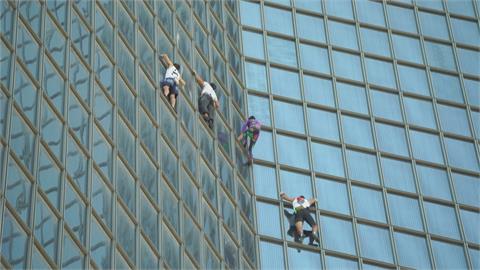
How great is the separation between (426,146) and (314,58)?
5.58 metres

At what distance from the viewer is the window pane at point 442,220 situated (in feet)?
203

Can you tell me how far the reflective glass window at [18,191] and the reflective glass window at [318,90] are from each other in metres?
22.9

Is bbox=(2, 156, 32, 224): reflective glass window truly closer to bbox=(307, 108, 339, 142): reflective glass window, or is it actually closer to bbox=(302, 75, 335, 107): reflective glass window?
bbox=(307, 108, 339, 142): reflective glass window

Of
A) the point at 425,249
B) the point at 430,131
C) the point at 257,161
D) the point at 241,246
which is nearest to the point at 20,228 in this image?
the point at 241,246

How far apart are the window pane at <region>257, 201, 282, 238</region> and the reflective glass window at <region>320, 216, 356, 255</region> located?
187 cm

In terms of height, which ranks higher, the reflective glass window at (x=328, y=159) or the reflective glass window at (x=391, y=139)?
A: the reflective glass window at (x=391, y=139)

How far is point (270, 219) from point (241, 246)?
2.80 m

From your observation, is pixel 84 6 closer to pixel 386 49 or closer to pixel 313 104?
pixel 313 104

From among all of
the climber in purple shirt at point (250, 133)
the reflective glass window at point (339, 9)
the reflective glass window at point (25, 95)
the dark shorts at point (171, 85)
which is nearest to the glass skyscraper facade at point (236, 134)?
the reflective glass window at point (25, 95)

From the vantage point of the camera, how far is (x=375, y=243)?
60000 mm

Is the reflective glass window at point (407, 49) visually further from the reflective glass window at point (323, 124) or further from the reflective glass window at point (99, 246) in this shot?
the reflective glass window at point (99, 246)

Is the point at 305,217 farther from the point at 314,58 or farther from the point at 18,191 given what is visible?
the point at 18,191

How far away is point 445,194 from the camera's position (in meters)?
63.2

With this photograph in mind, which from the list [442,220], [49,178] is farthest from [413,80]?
[49,178]
